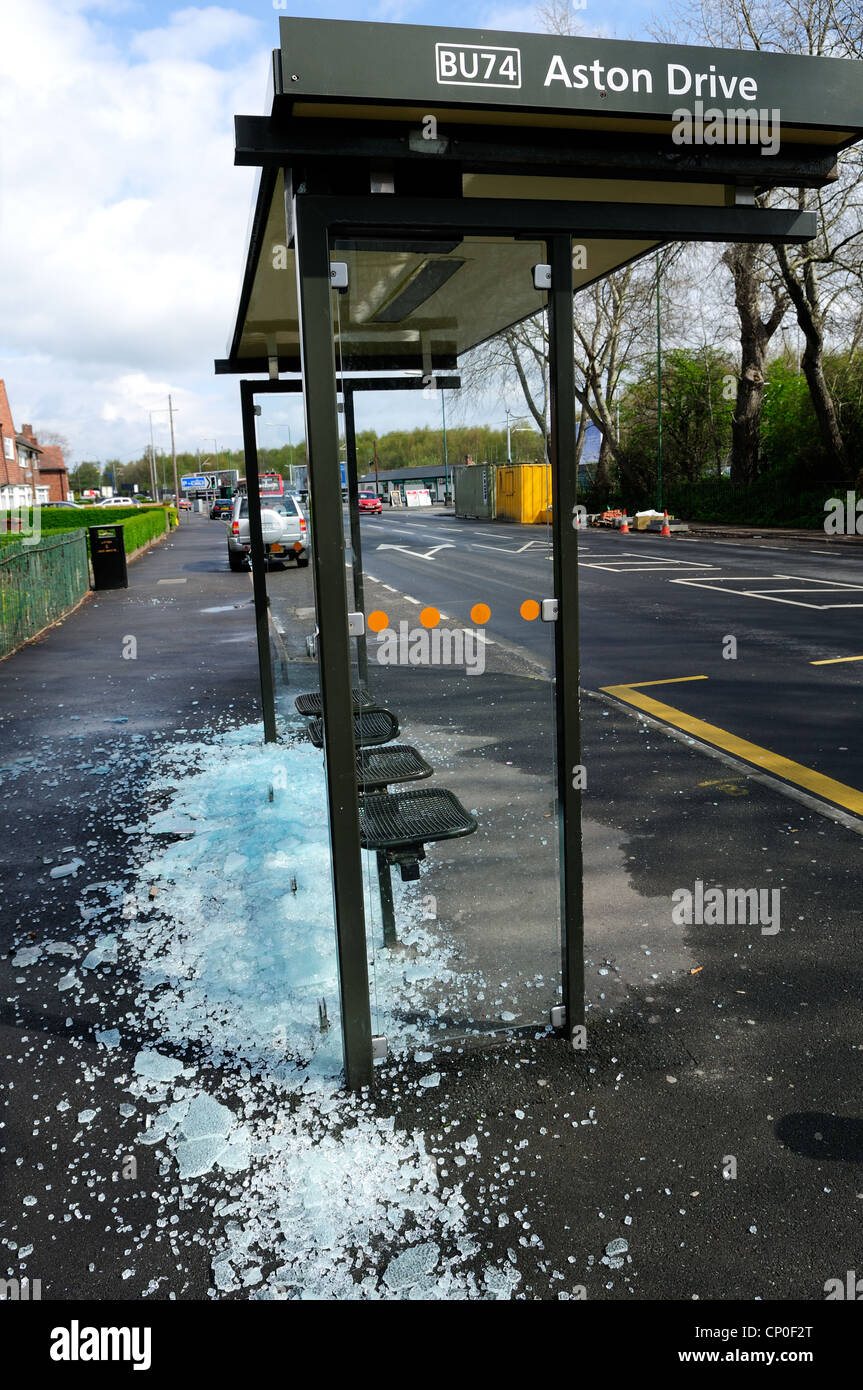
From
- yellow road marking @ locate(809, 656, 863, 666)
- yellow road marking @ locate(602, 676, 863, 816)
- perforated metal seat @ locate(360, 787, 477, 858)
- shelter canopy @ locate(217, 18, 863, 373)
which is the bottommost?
yellow road marking @ locate(602, 676, 863, 816)

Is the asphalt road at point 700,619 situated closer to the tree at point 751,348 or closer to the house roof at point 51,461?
the tree at point 751,348

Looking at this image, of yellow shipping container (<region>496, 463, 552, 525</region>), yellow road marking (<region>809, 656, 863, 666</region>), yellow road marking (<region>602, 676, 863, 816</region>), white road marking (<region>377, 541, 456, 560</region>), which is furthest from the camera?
yellow road marking (<region>809, 656, 863, 666</region>)

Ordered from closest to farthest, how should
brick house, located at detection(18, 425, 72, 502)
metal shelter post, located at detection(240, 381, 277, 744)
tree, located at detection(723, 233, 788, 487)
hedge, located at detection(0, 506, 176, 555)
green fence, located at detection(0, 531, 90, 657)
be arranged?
metal shelter post, located at detection(240, 381, 277, 744)
green fence, located at detection(0, 531, 90, 657)
tree, located at detection(723, 233, 788, 487)
hedge, located at detection(0, 506, 176, 555)
brick house, located at detection(18, 425, 72, 502)

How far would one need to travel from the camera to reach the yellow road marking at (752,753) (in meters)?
5.92

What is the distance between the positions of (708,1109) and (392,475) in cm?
289

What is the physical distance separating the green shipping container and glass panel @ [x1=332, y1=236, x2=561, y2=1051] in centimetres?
4

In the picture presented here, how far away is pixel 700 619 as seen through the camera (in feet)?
44.5

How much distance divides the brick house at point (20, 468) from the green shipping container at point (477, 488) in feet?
189

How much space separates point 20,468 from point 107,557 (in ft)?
219

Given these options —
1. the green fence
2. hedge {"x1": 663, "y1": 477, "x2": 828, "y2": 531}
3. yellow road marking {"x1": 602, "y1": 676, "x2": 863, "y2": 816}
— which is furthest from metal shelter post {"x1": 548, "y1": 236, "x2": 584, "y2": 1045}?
hedge {"x1": 663, "y1": 477, "x2": 828, "y2": 531}

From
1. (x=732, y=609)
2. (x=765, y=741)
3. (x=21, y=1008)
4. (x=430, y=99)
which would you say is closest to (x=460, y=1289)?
(x=21, y=1008)

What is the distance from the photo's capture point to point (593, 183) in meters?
3.12

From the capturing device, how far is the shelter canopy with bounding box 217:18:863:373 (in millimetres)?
2535

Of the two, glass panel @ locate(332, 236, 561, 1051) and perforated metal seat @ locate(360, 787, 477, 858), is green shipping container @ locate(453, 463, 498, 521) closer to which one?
glass panel @ locate(332, 236, 561, 1051)
